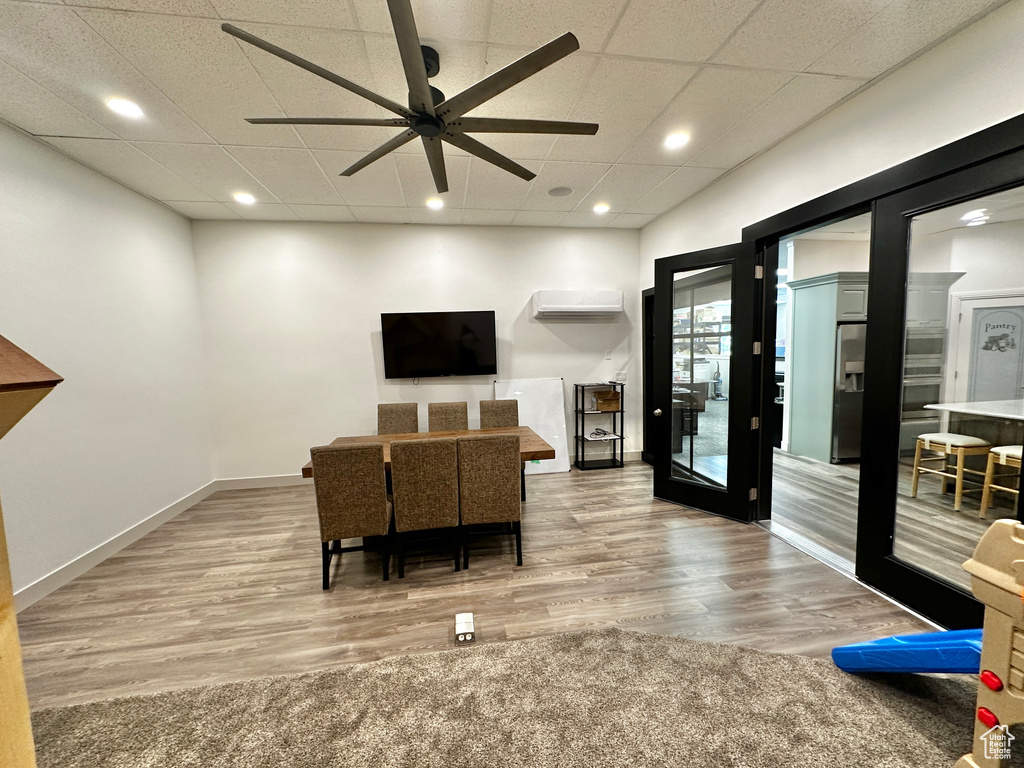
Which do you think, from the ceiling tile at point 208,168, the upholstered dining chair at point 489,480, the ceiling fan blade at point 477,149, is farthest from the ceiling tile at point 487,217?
the upholstered dining chair at point 489,480

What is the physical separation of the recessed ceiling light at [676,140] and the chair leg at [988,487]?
2584 millimetres

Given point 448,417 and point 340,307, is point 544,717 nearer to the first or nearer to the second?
point 448,417

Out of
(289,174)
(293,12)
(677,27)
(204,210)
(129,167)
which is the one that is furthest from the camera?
(204,210)

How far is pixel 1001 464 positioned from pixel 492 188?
3.79m

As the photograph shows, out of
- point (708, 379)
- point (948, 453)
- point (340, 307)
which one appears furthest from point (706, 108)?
point (340, 307)

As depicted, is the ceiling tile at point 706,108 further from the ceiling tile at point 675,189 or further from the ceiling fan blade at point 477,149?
the ceiling fan blade at point 477,149

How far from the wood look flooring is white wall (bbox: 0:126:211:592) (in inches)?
18.2

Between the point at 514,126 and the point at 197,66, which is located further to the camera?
the point at 197,66

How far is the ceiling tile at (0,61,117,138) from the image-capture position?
211 cm

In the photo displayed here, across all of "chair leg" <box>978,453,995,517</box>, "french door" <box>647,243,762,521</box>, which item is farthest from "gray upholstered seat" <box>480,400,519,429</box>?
"chair leg" <box>978,453,995,517</box>

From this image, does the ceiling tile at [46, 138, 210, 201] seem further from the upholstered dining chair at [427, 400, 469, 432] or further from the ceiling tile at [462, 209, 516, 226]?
the upholstered dining chair at [427, 400, 469, 432]

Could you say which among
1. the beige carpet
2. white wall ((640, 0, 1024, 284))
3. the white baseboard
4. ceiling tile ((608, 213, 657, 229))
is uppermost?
ceiling tile ((608, 213, 657, 229))

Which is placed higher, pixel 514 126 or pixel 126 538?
pixel 514 126

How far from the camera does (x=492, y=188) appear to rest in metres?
3.56
